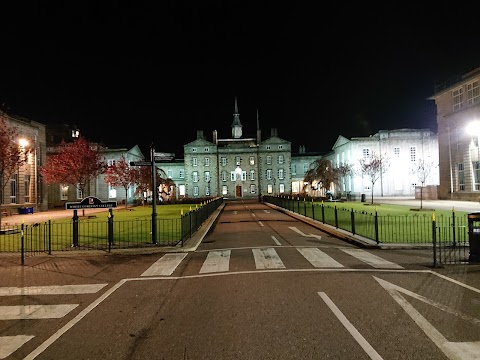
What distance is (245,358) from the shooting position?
482cm

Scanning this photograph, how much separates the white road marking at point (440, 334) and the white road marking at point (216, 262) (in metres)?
4.22

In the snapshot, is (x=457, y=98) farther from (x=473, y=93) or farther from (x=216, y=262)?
(x=216, y=262)

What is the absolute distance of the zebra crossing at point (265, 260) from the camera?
1021 cm

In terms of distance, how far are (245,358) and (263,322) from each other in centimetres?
127

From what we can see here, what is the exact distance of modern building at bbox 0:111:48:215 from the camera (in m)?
39.5

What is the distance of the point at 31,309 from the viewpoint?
7.09 metres

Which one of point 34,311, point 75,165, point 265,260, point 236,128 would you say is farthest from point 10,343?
point 236,128

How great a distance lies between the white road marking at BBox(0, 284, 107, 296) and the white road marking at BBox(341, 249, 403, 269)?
6595mm

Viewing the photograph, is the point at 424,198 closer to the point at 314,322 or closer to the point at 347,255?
the point at 347,255

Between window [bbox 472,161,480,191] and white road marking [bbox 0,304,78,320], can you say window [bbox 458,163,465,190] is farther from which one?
white road marking [bbox 0,304,78,320]

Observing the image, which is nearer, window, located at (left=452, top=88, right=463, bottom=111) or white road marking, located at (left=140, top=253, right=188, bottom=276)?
white road marking, located at (left=140, top=253, right=188, bottom=276)

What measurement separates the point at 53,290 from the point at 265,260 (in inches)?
208

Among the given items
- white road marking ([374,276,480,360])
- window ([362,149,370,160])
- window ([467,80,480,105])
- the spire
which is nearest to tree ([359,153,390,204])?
window ([362,149,370,160])

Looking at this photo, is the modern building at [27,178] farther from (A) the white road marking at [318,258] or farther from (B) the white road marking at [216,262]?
(A) the white road marking at [318,258]
